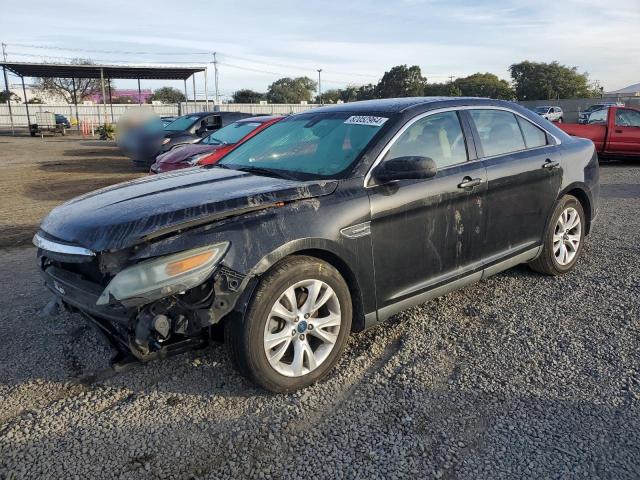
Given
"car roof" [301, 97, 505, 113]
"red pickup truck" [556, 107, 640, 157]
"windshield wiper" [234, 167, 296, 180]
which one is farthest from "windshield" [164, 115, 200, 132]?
"windshield wiper" [234, 167, 296, 180]

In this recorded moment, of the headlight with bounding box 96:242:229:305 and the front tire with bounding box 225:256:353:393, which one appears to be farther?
the front tire with bounding box 225:256:353:393

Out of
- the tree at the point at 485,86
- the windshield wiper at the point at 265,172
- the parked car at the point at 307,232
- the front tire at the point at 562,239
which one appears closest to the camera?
the parked car at the point at 307,232

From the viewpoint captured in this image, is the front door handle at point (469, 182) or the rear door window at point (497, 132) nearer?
the front door handle at point (469, 182)

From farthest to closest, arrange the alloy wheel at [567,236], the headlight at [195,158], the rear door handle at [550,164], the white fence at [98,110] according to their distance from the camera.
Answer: the white fence at [98,110]
the headlight at [195,158]
the alloy wheel at [567,236]
the rear door handle at [550,164]

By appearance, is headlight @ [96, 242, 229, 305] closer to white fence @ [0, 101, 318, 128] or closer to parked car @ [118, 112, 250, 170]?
parked car @ [118, 112, 250, 170]

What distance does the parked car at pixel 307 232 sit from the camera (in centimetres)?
280

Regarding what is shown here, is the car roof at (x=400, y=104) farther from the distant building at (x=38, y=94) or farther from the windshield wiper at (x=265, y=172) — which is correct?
the distant building at (x=38, y=94)

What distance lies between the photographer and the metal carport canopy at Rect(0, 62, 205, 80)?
1516 inches

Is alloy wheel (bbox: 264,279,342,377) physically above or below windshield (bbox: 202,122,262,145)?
below

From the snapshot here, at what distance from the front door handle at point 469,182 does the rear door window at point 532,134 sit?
38.0 inches

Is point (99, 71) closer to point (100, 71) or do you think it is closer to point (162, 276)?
point (100, 71)

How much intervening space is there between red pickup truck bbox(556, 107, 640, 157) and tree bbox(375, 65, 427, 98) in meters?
57.1

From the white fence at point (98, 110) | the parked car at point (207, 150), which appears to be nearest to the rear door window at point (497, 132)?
the parked car at point (207, 150)

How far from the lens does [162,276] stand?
2.73m
